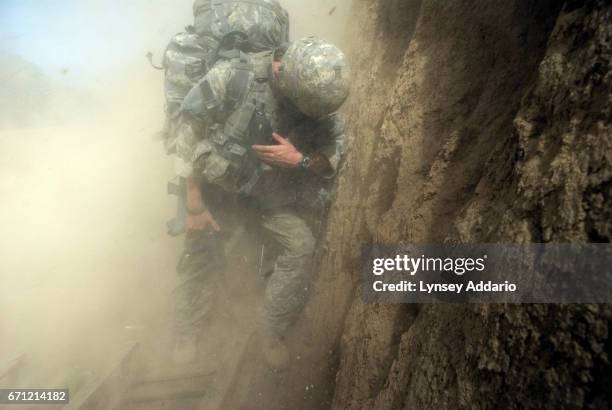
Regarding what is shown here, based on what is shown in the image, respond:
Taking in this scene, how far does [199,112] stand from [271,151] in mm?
586

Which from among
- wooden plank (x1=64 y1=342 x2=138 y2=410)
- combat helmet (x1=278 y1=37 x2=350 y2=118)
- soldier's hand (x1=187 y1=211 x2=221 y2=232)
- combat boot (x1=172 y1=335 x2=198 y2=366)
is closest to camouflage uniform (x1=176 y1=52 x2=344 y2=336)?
soldier's hand (x1=187 y1=211 x2=221 y2=232)

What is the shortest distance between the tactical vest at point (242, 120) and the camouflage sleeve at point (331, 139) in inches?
15.0

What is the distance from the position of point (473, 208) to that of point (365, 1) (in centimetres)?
278

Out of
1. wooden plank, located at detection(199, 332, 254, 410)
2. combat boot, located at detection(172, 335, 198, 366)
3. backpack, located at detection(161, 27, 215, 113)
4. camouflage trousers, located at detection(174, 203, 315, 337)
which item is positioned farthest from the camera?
combat boot, located at detection(172, 335, 198, 366)

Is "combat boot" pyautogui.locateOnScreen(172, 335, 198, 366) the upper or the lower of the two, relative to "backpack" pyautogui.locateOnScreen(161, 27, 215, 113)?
lower

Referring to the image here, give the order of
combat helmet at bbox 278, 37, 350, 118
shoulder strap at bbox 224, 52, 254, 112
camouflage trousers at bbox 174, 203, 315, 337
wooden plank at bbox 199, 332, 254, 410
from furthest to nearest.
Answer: camouflage trousers at bbox 174, 203, 315, 337 → wooden plank at bbox 199, 332, 254, 410 → shoulder strap at bbox 224, 52, 254, 112 → combat helmet at bbox 278, 37, 350, 118

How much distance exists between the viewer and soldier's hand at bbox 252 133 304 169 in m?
2.30

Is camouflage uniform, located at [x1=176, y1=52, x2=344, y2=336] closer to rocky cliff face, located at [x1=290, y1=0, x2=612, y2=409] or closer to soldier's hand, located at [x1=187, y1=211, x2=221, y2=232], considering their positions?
soldier's hand, located at [x1=187, y1=211, x2=221, y2=232]

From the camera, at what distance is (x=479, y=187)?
1.08 m

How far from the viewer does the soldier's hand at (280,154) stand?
2.30 meters

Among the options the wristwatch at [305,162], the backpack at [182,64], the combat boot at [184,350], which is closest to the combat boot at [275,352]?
the combat boot at [184,350]

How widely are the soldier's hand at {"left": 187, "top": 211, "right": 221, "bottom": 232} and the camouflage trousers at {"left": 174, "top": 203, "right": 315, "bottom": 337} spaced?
138mm

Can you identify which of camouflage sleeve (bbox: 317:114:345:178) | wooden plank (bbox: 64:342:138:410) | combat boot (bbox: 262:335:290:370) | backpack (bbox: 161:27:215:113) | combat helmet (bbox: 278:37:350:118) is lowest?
wooden plank (bbox: 64:342:138:410)

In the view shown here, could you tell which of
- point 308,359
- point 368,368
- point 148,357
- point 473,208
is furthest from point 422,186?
point 148,357
